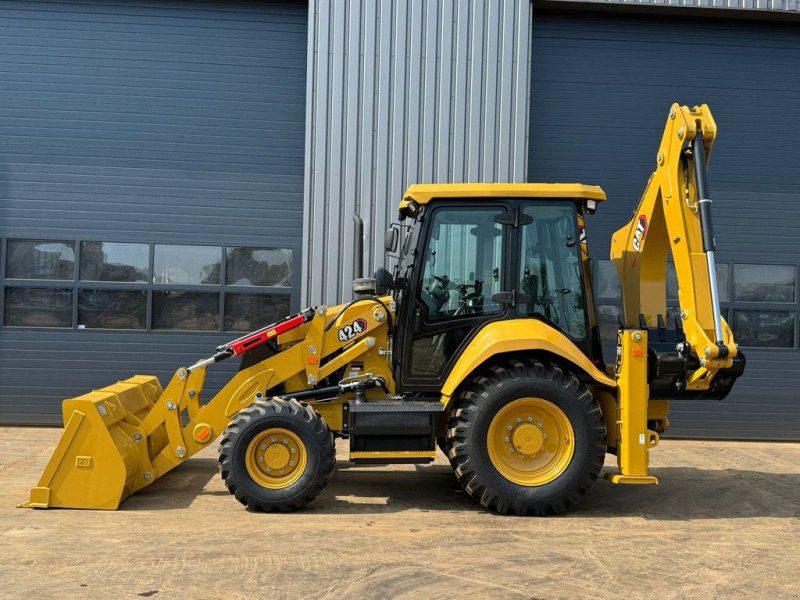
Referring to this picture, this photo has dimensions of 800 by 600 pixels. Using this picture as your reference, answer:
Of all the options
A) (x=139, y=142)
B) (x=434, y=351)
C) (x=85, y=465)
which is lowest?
(x=85, y=465)

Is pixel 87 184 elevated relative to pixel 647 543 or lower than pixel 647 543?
elevated

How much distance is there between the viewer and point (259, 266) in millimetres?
9977

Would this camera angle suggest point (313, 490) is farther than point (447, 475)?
No

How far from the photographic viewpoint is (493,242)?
6227mm

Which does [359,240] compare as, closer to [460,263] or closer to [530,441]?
[460,263]

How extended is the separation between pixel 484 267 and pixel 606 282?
439 centimetres

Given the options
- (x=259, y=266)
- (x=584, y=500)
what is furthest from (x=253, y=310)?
(x=584, y=500)

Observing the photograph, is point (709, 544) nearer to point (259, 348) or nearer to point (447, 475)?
point (447, 475)

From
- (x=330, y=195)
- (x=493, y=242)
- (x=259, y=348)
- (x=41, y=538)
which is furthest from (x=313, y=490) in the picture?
(x=330, y=195)

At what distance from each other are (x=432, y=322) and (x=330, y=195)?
161 inches

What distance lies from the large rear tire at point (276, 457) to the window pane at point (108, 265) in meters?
4.66

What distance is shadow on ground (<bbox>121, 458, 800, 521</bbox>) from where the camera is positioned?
245 inches

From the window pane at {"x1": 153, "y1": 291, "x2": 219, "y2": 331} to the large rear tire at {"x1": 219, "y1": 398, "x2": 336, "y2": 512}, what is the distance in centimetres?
419

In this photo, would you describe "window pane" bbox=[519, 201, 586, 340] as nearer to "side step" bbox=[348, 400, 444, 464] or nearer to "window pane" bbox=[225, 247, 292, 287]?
"side step" bbox=[348, 400, 444, 464]
